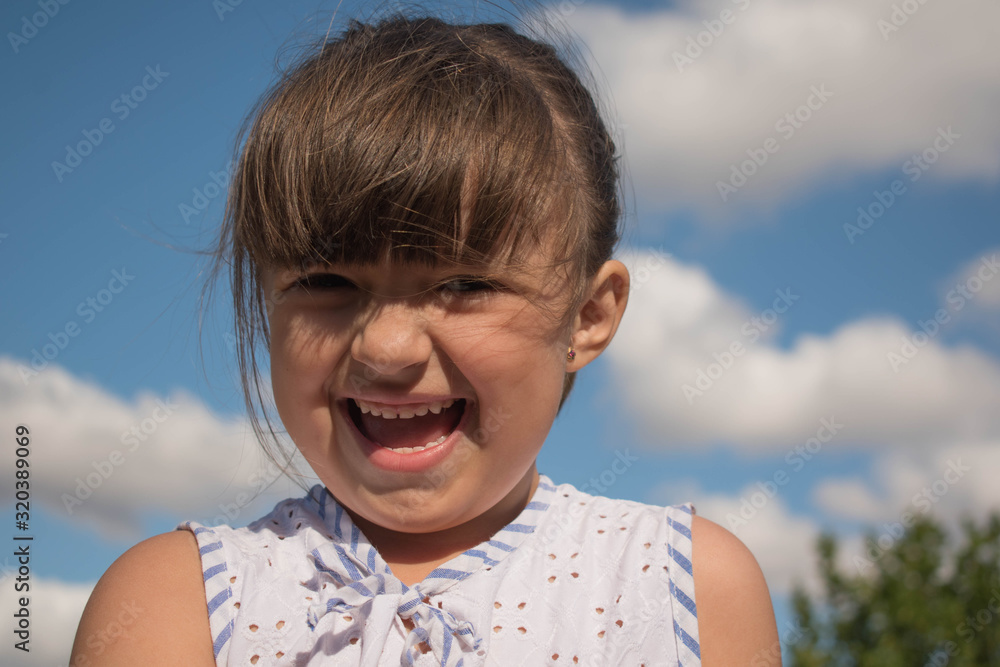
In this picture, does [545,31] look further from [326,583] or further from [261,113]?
[326,583]

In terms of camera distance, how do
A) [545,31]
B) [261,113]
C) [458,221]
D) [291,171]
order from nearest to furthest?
[458,221]
[291,171]
[261,113]
[545,31]

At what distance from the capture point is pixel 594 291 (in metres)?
2.03

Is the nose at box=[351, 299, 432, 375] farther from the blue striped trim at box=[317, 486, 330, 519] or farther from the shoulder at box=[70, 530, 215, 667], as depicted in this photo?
the shoulder at box=[70, 530, 215, 667]

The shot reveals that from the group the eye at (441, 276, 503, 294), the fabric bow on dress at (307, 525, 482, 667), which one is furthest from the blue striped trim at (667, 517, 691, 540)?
the eye at (441, 276, 503, 294)

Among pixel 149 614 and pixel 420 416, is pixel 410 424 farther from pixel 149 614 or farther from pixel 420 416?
pixel 149 614

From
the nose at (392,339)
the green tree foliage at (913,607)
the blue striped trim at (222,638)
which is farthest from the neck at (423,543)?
the green tree foliage at (913,607)

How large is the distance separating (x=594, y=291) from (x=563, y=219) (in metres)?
0.29

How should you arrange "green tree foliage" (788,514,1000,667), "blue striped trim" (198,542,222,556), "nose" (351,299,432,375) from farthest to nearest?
"green tree foliage" (788,514,1000,667) < "blue striped trim" (198,542,222,556) < "nose" (351,299,432,375)

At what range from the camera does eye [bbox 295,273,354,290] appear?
1675 mm

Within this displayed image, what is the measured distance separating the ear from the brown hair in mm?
49

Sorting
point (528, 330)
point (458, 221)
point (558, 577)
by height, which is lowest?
point (558, 577)

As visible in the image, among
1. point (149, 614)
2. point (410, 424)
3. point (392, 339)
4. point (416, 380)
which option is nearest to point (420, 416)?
point (410, 424)

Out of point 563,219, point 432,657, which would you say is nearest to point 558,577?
point 432,657

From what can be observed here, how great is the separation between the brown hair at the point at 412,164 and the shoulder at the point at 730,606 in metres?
0.73
